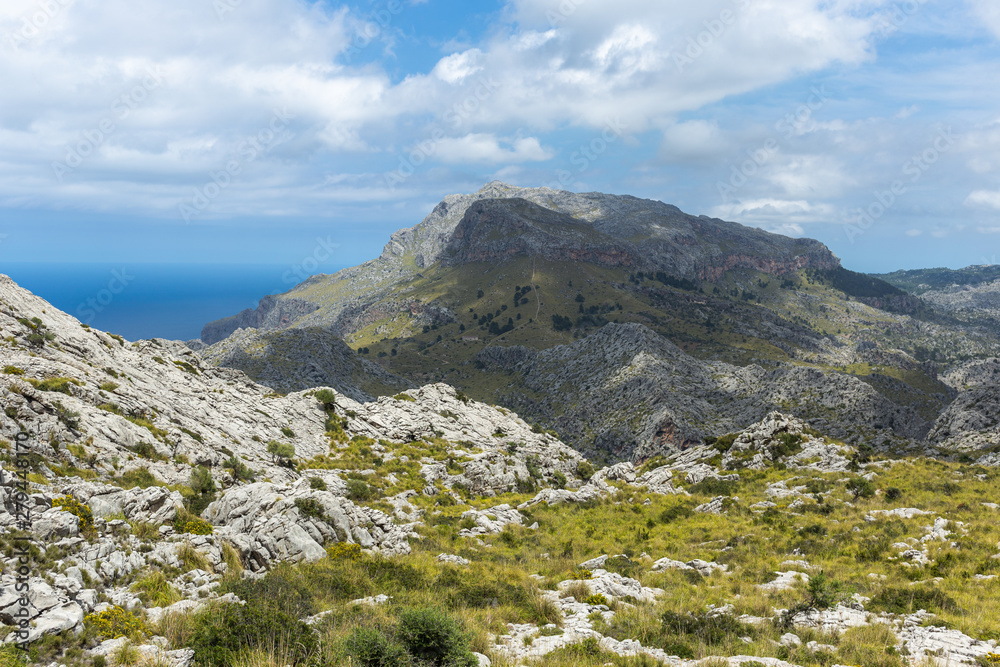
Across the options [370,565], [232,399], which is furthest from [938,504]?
[232,399]

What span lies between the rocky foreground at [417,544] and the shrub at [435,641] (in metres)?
0.11

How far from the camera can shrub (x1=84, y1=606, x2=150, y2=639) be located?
37.0 ft

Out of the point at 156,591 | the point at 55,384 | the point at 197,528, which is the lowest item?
the point at 156,591

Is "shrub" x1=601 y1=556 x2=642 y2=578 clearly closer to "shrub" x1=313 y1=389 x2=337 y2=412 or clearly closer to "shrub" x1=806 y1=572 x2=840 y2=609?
"shrub" x1=806 y1=572 x2=840 y2=609

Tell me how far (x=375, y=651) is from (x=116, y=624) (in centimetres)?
674

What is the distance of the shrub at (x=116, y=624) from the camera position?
37.0 feet

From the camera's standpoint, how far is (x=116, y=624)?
11.6m

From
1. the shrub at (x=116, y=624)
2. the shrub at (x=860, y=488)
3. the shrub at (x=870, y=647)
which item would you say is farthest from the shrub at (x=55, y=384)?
the shrub at (x=860, y=488)

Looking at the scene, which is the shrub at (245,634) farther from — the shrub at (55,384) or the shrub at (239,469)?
the shrub at (55,384)

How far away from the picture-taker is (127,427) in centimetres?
2950

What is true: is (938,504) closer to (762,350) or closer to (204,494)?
(204,494)

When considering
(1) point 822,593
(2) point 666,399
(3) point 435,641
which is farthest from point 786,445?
(2) point 666,399

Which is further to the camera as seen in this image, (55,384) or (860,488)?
(860,488)

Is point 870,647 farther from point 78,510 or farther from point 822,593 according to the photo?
point 78,510
